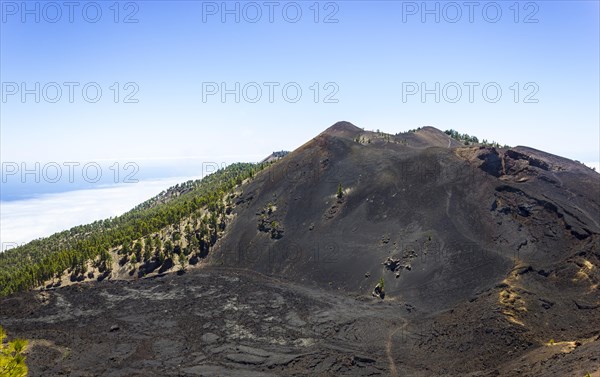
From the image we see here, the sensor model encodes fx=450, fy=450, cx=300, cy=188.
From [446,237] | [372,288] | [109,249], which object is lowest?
[109,249]

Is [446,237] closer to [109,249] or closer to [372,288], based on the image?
[372,288]

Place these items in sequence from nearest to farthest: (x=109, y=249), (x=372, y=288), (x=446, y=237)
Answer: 1. (x=372, y=288)
2. (x=446, y=237)
3. (x=109, y=249)

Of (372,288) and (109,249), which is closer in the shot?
(372,288)

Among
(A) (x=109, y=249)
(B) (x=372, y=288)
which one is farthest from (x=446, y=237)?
(A) (x=109, y=249)

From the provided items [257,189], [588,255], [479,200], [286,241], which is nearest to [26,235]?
[257,189]

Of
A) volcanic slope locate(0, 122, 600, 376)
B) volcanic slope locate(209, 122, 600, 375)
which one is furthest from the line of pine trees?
volcanic slope locate(209, 122, 600, 375)

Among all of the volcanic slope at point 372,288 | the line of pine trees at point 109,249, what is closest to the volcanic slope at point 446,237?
the volcanic slope at point 372,288

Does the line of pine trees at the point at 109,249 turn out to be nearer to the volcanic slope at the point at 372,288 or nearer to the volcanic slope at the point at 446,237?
the volcanic slope at the point at 372,288

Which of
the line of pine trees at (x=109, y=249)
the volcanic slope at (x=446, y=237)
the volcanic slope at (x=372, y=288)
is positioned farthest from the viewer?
the line of pine trees at (x=109, y=249)

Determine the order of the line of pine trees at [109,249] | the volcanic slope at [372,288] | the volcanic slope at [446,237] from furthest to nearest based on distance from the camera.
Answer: the line of pine trees at [109,249] < the volcanic slope at [446,237] < the volcanic slope at [372,288]

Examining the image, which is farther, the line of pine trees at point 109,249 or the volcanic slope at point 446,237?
the line of pine trees at point 109,249

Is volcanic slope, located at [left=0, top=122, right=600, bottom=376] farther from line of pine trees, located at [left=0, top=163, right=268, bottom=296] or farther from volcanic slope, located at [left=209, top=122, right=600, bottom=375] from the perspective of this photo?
line of pine trees, located at [left=0, top=163, right=268, bottom=296]

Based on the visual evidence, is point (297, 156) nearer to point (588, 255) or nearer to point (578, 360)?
point (588, 255)
